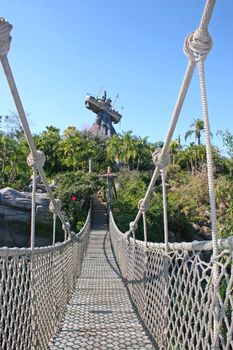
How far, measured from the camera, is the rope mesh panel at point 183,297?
38.0 inches

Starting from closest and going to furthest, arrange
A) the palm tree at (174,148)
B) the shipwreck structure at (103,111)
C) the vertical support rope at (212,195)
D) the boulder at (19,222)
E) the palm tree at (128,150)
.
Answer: the vertical support rope at (212,195)
the boulder at (19,222)
the palm tree at (128,150)
the palm tree at (174,148)
the shipwreck structure at (103,111)

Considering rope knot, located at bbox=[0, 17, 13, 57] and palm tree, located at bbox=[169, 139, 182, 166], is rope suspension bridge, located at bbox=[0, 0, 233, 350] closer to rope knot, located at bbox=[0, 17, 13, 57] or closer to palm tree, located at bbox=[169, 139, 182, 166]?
rope knot, located at bbox=[0, 17, 13, 57]

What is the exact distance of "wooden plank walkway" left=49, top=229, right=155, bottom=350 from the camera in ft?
6.80

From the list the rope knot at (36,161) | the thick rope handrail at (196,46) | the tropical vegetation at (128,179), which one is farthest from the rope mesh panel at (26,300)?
the tropical vegetation at (128,179)

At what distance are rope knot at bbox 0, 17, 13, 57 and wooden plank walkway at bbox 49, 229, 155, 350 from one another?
1.56 m

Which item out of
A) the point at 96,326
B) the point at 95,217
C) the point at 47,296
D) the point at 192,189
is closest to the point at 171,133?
the point at 47,296

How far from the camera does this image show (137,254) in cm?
290

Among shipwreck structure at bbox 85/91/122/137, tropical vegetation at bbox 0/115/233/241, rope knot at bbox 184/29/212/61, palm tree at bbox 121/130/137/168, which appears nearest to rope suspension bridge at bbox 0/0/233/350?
rope knot at bbox 184/29/212/61

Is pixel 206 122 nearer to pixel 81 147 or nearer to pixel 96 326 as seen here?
pixel 96 326

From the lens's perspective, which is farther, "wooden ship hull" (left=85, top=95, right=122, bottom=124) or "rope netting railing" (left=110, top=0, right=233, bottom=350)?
"wooden ship hull" (left=85, top=95, right=122, bottom=124)

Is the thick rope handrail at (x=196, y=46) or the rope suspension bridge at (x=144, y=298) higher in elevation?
the thick rope handrail at (x=196, y=46)

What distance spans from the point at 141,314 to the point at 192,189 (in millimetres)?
11322

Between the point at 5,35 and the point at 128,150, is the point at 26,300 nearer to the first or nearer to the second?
the point at 5,35

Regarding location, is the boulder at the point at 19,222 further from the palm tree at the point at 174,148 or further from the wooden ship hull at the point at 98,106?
the wooden ship hull at the point at 98,106
